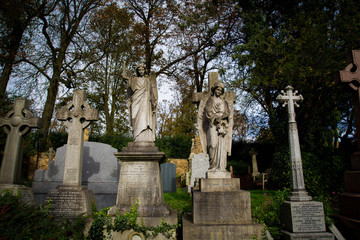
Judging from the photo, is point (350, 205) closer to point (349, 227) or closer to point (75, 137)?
point (349, 227)

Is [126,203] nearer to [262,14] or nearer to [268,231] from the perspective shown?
[268,231]

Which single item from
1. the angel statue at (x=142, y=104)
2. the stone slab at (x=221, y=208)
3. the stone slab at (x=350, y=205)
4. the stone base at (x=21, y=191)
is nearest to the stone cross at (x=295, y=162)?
the stone slab at (x=350, y=205)

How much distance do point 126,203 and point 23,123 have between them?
160 inches

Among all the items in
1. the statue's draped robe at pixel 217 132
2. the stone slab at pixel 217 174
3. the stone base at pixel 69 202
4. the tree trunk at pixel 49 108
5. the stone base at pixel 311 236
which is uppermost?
the tree trunk at pixel 49 108

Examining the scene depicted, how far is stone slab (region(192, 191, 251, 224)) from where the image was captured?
4.54 m

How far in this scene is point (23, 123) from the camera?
21.4 feet

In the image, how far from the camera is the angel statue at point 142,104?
18.4 ft

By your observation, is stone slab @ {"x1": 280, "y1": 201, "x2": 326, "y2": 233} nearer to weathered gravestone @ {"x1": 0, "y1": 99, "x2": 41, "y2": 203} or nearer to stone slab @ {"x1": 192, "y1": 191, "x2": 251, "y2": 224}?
stone slab @ {"x1": 192, "y1": 191, "x2": 251, "y2": 224}

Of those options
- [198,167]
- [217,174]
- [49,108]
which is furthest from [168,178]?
[217,174]

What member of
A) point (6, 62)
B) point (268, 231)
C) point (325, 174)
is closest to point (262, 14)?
point (325, 174)

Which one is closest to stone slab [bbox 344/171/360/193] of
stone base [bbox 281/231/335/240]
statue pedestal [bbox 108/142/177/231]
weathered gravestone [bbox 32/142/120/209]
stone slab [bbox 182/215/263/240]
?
stone base [bbox 281/231/335/240]

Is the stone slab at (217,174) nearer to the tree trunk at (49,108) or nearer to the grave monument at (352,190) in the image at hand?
the grave monument at (352,190)

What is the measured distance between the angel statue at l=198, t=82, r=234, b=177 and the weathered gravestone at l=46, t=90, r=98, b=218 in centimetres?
328

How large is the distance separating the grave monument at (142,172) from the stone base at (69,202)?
4.26 feet
